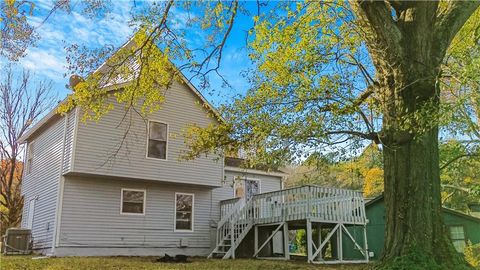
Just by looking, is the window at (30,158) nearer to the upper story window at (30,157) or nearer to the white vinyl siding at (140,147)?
the upper story window at (30,157)

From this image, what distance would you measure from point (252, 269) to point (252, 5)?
6.13 metres

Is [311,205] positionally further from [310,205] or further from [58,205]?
[58,205]

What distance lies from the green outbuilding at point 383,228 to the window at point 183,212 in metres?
6.86

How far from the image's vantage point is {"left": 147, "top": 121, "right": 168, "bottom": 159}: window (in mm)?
15781

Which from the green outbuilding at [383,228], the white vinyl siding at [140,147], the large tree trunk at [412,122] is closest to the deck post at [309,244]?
the green outbuilding at [383,228]

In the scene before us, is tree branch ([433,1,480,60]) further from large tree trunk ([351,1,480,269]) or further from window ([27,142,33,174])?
window ([27,142,33,174])

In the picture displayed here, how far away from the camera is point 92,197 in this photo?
48.5 ft


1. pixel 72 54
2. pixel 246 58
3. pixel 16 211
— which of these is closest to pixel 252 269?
pixel 246 58

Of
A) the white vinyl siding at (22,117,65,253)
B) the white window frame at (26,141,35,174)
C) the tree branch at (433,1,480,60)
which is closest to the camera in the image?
the tree branch at (433,1,480,60)

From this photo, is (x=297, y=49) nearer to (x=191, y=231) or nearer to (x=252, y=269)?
(x=252, y=269)

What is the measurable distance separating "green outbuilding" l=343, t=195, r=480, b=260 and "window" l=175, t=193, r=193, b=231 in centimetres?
686

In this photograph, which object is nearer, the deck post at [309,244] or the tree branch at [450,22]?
the tree branch at [450,22]

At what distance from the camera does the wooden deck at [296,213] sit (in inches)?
540

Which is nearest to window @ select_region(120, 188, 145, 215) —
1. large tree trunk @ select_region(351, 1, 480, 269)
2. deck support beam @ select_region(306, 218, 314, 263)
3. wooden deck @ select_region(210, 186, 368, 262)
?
wooden deck @ select_region(210, 186, 368, 262)
